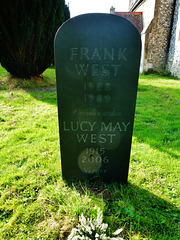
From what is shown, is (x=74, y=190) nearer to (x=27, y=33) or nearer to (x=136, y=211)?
(x=136, y=211)

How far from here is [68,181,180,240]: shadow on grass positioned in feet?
5.27

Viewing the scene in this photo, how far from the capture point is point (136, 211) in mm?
1787

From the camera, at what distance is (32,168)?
2.46m

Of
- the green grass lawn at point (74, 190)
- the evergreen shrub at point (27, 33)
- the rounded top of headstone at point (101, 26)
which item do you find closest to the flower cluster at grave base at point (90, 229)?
the green grass lawn at point (74, 190)

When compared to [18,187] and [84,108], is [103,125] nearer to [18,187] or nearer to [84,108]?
[84,108]

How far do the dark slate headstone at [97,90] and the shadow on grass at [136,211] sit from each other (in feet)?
0.68

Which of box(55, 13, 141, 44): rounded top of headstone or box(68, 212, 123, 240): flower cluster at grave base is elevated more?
box(55, 13, 141, 44): rounded top of headstone

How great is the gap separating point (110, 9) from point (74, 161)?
64.3 feet

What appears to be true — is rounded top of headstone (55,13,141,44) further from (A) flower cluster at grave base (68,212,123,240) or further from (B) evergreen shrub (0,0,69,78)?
(B) evergreen shrub (0,0,69,78)

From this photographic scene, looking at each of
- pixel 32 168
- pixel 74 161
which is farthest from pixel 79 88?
pixel 32 168

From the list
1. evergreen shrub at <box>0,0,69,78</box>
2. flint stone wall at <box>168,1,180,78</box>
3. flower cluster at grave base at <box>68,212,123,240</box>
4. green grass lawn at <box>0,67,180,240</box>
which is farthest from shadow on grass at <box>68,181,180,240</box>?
flint stone wall at <box>168,1,180,78</box>

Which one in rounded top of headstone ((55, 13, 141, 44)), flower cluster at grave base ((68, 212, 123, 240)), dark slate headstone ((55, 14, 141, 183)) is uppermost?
rounded top of headstone ((55, 13, 141, 44))

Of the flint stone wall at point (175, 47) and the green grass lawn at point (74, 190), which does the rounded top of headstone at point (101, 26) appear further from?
the flint stone wall at point (175, 47)

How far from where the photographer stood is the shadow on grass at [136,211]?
1.61 meters
